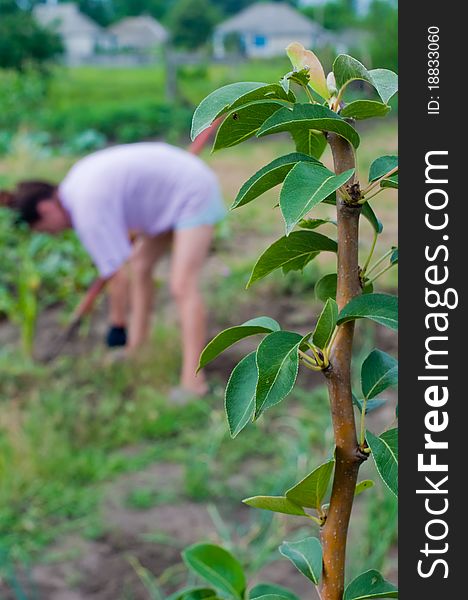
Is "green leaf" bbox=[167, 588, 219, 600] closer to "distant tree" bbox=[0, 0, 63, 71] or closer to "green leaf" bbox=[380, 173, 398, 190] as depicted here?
"green leaf" bbox=[380, 173, 398, 190]

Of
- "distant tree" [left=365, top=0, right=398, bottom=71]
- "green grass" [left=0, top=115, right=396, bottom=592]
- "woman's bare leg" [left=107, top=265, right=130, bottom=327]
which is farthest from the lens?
"distant tree" [left=365, top=0, right=398, bottom=71]

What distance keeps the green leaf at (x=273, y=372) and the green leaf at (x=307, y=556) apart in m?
0.18

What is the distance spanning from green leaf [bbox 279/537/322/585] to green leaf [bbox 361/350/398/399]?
140mm

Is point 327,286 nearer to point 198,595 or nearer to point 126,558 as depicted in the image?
point 198,595

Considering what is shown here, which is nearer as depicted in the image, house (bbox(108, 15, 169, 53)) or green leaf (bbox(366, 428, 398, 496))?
green leaf (bbox(366, 428, 398, 496))

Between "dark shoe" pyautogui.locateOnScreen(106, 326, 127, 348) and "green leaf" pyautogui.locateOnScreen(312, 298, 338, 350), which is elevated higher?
"dark shoe" pyautogui.locateOnScreen(106, 326, 127, 348)

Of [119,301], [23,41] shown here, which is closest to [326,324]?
[119,301]

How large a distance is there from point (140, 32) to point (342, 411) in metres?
15.6

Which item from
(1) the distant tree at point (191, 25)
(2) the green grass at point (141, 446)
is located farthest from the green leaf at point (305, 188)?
(1) the distant tree at point (191, 25)

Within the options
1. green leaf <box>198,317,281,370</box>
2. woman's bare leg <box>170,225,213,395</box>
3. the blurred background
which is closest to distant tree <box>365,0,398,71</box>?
the blurred background

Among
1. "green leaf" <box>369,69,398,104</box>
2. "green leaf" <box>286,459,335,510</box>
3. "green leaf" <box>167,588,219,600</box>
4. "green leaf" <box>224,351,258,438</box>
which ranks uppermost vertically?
"green leaf" <box>369,69,398,104</box>

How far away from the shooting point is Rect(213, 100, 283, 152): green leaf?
2.30 ft

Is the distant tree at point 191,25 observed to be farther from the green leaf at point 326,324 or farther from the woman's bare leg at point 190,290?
the green leaf at point 326,324

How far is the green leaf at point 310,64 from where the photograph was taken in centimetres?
71
